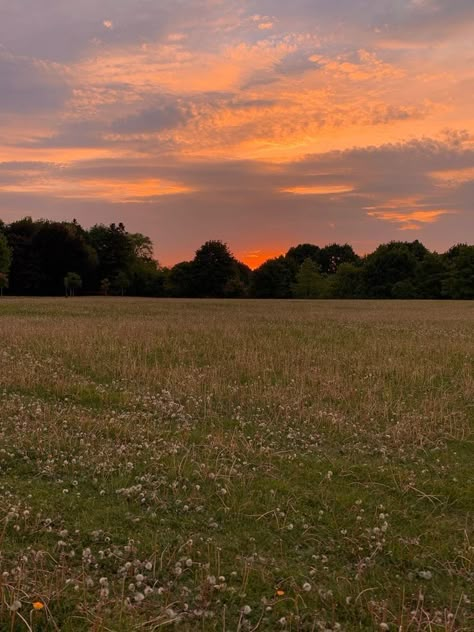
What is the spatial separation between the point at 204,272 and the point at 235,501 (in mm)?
121273

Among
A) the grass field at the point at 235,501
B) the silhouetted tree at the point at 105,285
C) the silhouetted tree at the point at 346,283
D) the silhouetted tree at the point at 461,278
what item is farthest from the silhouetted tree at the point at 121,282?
the grass field at the point at 235,501

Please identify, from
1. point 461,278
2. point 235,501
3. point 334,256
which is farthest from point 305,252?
point 235,501

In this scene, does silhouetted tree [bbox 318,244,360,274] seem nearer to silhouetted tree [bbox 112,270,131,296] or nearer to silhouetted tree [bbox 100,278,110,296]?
silhouetted tree [bbox 112,270,131,296]

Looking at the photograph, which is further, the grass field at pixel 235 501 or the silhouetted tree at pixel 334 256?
the silhouetted tree at pixel 334 256

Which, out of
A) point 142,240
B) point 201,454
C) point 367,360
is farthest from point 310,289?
point 201,454

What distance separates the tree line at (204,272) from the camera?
108 meters

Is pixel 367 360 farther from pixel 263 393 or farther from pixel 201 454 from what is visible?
pixel 201 454

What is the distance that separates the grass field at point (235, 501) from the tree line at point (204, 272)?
96.5 meters

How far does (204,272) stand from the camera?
127 meters

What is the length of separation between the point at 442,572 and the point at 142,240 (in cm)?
16352

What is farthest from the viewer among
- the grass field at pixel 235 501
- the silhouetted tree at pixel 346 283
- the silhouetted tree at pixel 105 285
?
the silhouetted tree at pixel 346 283

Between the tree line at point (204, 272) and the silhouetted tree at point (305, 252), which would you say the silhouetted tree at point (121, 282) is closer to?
the tree line at point (204, 272)

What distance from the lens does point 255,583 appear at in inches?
193

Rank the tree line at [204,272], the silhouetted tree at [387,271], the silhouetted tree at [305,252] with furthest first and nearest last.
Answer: the silhouetted tree at [305,252], the silhouetted tree at [387,271], the tree line at [204,272]
